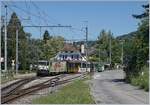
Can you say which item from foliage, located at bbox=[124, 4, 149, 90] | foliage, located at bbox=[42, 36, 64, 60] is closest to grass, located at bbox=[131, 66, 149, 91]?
foliage, located at bbox=[124, 4, 149, 90]

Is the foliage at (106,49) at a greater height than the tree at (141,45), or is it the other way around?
the foliage at (106,49)

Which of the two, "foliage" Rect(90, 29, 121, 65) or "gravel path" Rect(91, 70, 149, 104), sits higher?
"foliage" Rect(90, 29, 121, 65)

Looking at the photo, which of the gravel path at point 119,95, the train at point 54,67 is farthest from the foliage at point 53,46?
the gravel path at point 119,95

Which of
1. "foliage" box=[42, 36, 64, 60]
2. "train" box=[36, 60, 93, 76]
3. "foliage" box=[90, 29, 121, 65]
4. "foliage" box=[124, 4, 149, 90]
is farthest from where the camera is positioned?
"foliage" box=[90, 29, 121, 65]

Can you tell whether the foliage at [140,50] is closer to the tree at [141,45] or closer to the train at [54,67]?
the tree at [141,45]

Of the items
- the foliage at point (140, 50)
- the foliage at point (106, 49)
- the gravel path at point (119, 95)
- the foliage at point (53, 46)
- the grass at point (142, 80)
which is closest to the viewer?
the gravel path at point (119, 95)

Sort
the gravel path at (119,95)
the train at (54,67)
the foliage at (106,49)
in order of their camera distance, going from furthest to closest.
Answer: the foliage at (106,49)
the train at (54,67)
the gravel path at (119,95)

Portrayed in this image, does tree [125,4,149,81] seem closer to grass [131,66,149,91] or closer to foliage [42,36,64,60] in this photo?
grass [131,66,149,91]

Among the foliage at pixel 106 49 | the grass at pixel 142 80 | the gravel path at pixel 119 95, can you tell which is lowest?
the gravel path at pixel 119 95

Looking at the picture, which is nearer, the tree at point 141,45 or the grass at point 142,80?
the grass at point 142,80

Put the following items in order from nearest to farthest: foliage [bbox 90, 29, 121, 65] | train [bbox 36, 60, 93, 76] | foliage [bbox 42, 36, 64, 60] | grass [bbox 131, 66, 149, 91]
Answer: grass [bbox 131, 66, 149, 91] → train [bbox 36, 60, 93, 76] → foliage [bbox 42, 36, 64, 60] → foliage [bbox 90, 29, 121, 65]

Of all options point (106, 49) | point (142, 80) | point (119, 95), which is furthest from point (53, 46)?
point (119, 95)

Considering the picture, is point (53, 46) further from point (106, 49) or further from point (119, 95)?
point (119, 95)

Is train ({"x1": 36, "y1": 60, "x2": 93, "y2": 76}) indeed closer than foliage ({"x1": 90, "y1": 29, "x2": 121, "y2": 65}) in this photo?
Yes
